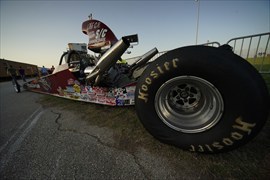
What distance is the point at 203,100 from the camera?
1.21 m

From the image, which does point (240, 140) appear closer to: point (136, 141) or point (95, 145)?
point (136, 141)

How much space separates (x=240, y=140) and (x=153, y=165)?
74cm

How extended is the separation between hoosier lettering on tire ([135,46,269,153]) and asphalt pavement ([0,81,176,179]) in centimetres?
34

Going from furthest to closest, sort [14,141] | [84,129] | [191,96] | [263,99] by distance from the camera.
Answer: [84,129] < [14,141] < [191,96] < [263,99]

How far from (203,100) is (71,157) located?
149 cm

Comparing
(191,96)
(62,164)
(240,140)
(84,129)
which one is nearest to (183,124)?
(191,96)

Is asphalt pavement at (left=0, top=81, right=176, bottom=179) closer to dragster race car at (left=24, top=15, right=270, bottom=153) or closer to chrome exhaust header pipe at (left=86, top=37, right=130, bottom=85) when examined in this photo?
dragster race car at (left=24, top=15, right=270, bottom=153)

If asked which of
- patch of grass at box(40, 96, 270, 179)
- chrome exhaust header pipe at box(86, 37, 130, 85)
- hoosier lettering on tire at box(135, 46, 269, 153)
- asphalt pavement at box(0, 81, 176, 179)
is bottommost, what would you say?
asphalt pavement at box(0, 81, 176, 179)

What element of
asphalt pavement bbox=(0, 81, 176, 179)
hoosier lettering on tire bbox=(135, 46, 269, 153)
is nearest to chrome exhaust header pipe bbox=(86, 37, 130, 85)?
hoosier lettering on tire bbox=(135, 46, 269, 153)

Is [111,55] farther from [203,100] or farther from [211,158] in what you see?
[211,158]

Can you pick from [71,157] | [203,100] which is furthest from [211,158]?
[71,157]

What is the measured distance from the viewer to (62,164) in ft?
3.71

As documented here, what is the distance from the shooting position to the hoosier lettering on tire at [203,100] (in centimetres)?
90

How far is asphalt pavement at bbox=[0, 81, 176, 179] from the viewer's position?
1.01 meters
